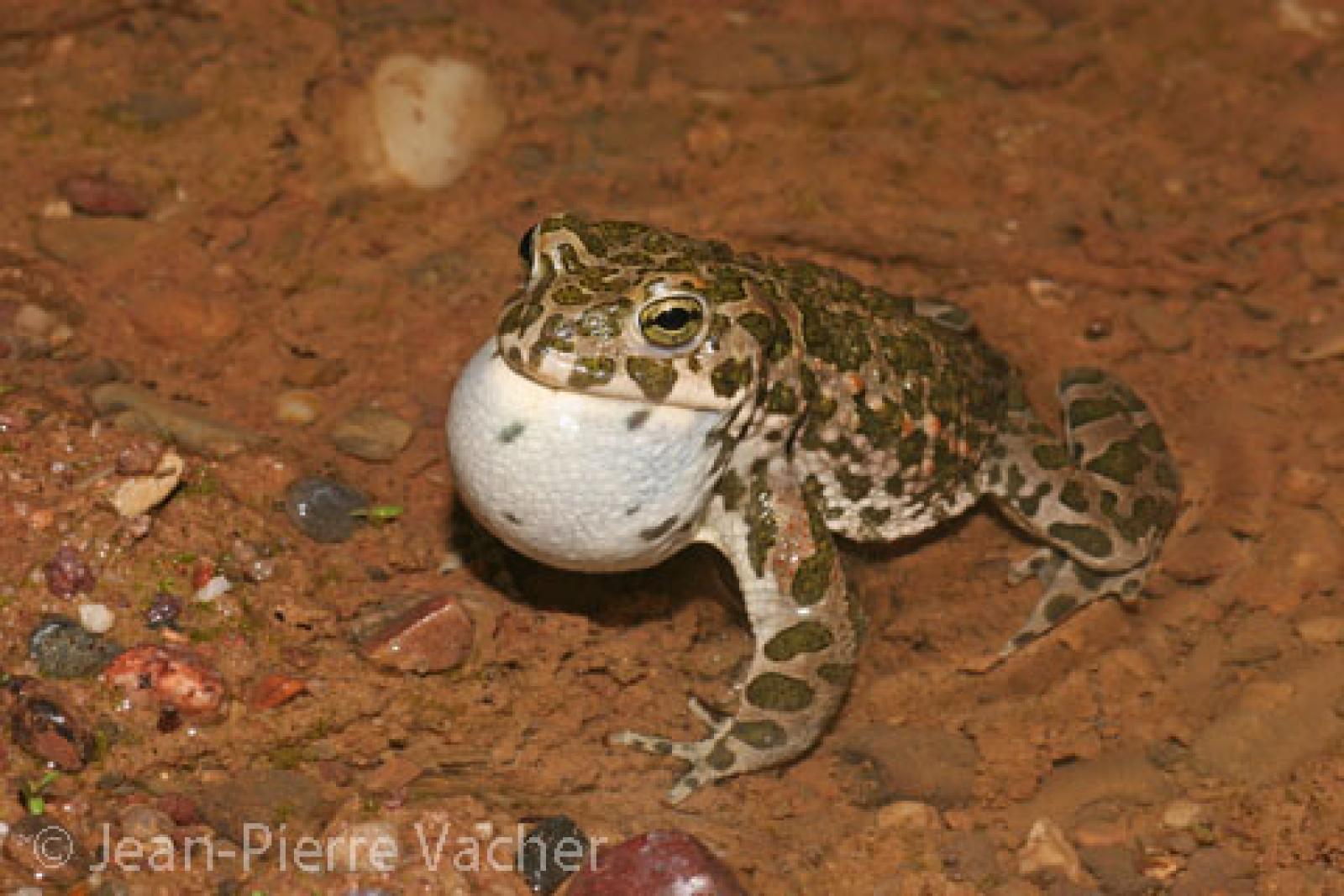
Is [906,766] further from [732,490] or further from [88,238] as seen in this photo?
[88,238]

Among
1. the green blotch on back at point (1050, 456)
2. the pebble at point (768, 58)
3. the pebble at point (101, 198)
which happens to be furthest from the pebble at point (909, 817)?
A: the pebble at point (101, 198)

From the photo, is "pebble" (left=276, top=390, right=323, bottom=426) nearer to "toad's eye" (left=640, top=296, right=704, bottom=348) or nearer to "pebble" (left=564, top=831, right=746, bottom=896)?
"toad's eye" (left=640, top=296, right=704, bottom=348)

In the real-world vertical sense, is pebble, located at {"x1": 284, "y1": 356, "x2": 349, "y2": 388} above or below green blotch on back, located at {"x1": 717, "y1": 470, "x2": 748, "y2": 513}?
below

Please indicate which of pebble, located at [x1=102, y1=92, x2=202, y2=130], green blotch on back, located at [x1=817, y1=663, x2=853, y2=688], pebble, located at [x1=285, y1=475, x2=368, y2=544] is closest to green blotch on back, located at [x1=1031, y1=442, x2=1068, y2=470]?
green blotch on back, located at [x1=817, y1=663, x2=853, y2=688]

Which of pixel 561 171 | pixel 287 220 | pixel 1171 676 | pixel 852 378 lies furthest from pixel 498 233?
pixel 1171 676

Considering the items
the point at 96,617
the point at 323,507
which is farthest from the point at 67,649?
the point at 323,507

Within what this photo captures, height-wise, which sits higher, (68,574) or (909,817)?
(68,574)
